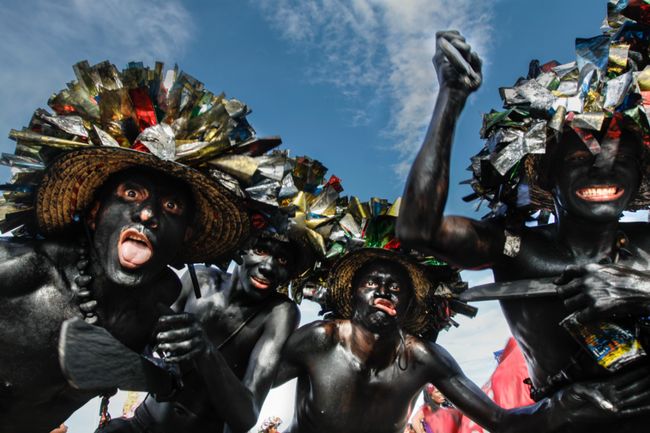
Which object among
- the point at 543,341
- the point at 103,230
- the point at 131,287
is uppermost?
the point at 103,230

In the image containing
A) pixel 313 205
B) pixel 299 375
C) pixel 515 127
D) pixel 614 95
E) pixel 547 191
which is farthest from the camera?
pixel 313 205

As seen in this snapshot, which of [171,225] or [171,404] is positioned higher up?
[171,225]

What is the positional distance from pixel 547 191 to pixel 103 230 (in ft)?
7.62

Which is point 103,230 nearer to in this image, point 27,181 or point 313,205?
point 27,181

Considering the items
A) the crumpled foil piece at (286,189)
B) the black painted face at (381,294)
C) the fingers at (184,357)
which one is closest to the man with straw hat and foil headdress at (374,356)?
the black painted face at (381,294)

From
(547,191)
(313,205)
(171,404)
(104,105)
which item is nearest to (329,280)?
(313,205)

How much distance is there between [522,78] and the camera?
2.90 meters

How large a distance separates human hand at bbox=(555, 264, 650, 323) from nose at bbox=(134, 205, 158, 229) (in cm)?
192

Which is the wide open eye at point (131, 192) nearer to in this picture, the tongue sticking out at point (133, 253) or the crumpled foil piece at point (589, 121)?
the tongue sticking out at point (133, 253)

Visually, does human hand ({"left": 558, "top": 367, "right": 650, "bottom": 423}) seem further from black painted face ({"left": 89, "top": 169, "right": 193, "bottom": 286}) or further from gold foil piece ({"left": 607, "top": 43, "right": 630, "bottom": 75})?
black painted face ({"left": 89, "top": 169, "right": 193, "bottom": 286})

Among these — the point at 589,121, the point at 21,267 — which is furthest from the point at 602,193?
the point at 21,267

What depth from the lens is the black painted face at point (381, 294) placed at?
11.8ft

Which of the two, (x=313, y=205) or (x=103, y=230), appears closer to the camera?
(x=103, y=230)

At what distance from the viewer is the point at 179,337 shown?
95.7 inches
